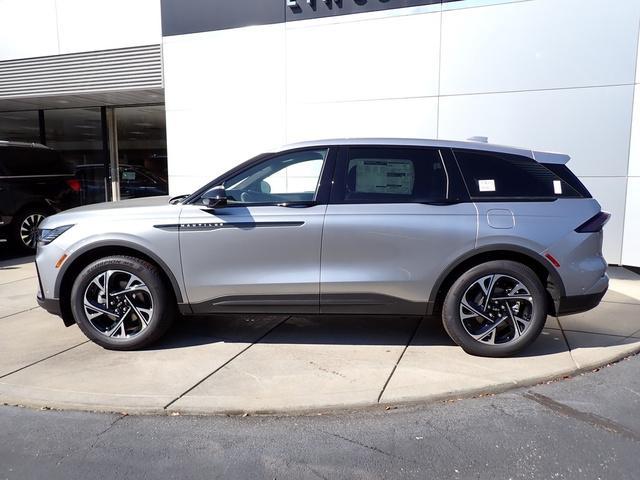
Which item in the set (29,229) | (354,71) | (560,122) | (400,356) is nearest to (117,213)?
(400,356)

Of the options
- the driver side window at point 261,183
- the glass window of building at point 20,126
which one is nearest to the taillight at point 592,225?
the driver side window at point 261,183

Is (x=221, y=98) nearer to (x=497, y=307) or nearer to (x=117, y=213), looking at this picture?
(x=117, y=213)

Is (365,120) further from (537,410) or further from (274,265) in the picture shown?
(537,410)

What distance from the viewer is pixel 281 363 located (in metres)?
4.37

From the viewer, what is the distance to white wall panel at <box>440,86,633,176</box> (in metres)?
7.58

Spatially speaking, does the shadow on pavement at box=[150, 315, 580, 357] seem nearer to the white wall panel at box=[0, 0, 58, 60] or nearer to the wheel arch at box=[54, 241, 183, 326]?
the wheel arch at box=[54, 241, 183, 326]

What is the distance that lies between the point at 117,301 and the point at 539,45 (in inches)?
271

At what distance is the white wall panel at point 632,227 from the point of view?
7.55 metres

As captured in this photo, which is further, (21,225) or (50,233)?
(21,225)

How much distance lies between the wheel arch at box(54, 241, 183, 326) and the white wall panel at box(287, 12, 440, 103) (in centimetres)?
532

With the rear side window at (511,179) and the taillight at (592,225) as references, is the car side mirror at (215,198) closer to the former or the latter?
the rear side window at (511,179)

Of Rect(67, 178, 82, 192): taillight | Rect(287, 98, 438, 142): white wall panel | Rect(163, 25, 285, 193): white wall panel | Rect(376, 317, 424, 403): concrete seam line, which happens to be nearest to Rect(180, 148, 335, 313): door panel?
Rect(376, 317, 424, 403): concrete seam line

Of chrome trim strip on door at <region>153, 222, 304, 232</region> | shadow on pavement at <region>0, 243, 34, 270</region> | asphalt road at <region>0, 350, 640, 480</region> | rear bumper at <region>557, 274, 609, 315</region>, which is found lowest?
asphalt road at <region>0, 350, 640, 480</region>

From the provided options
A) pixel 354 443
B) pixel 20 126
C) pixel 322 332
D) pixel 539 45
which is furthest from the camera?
pixel 20 126
